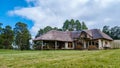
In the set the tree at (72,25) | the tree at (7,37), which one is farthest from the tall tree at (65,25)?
the tree at (7,37)

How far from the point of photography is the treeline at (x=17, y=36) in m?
41.6

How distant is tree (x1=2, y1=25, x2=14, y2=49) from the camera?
41344 millimetres

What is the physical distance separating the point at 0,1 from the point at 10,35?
22311 millimetres

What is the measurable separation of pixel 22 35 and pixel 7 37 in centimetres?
290

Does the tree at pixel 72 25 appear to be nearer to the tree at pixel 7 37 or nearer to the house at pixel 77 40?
the house at pixel 77 40

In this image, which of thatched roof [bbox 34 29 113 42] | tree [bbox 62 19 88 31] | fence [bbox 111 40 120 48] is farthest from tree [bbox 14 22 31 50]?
fence [bbox 111 40 120 48]

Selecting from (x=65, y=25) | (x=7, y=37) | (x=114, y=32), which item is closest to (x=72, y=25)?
(x=65, y=25)

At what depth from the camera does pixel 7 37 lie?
42.1 m

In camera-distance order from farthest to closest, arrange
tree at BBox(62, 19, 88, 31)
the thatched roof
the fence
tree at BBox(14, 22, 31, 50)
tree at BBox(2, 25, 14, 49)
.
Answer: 1. tree at BBox(62, 19, 88, 31)
2. the fence
3. tree at BBox(14, 22, 31, 50)
4. tree at BBox(2, 25, 14, 49)
5. the thatched roof

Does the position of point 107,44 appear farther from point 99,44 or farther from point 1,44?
point 1,44

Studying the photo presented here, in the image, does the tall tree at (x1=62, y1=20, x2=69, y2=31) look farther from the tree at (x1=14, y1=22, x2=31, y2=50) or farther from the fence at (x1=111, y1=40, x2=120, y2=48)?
the fence at (x1=111, y1=40, x2=120, y2=48)

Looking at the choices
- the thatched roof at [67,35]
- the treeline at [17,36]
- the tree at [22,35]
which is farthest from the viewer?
the tree at [22,35]

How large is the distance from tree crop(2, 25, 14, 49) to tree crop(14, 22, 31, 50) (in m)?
1.52

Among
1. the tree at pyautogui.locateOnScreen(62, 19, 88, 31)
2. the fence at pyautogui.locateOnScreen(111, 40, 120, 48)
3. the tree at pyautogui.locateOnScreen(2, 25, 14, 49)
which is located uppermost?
the tree at pyautogui.locateOnScreen(62, 19, 88, 31)
